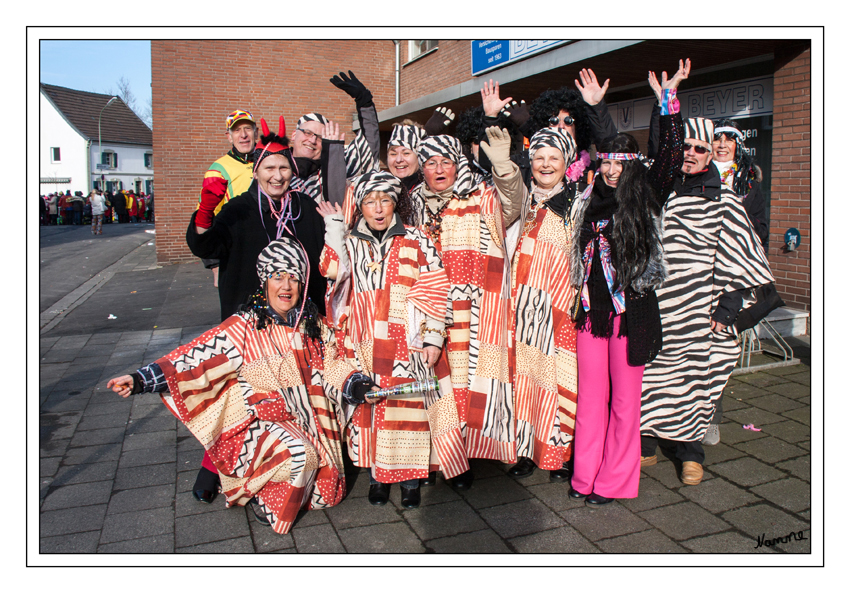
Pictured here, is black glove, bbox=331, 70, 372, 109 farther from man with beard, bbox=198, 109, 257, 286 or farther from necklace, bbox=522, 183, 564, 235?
necklace, bbox=522, 183, 564, 235

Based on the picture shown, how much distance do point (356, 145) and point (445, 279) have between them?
1025mm

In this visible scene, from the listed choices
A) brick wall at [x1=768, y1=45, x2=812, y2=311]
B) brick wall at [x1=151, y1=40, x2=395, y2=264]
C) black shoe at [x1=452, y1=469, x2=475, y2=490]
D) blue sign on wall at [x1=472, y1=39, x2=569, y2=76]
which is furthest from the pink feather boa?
brick wall at [x1=151, y1=40, x2=395, y2=264]

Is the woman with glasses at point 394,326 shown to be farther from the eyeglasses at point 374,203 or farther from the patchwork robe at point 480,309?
the patchwork robe at point 480,309

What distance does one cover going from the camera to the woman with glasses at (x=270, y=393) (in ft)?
10.7

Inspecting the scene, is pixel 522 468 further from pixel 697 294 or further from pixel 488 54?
pixel 488 54

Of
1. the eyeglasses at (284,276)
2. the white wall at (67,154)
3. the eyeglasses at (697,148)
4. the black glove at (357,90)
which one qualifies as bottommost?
the eyeglasses at (284,276)

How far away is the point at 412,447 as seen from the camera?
3.41m

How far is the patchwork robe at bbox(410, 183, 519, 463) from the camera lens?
3.49 meters

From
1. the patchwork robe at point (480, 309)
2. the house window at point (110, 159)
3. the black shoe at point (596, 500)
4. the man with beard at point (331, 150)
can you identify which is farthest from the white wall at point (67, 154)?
the black shoe at point (596, 500)

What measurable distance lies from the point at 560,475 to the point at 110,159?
168ft

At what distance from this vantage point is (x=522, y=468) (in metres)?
3.81

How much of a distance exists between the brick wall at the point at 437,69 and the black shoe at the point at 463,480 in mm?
11005
